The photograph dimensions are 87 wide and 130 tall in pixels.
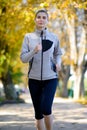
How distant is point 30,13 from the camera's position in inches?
611

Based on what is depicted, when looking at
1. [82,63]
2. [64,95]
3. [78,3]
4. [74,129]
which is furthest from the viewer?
[64,95]

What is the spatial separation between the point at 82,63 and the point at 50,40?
24.2 m

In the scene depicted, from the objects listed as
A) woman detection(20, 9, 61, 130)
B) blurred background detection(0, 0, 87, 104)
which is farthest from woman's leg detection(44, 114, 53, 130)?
blurred background detection(0, 0, 87, 104)

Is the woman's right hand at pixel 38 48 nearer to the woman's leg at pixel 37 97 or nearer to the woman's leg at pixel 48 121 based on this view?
the woman's leg at pixel 37 97

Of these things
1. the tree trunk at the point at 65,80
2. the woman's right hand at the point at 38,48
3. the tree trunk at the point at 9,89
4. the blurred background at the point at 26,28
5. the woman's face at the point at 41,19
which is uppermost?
the woman's face at the point at 41,19

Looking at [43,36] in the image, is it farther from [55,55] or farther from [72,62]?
[72,62]

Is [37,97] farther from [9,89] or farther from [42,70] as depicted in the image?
[9,89]

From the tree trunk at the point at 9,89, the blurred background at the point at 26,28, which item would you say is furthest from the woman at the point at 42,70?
the tree trunk at the point at 9,89

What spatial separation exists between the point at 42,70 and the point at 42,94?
14.1 inches

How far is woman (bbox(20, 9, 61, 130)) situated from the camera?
6602mm

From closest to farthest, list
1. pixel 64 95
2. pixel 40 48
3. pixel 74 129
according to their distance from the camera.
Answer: pixel 40 48 < pixel 74 129 < pixel 64 95

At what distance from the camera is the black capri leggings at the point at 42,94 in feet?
21.6

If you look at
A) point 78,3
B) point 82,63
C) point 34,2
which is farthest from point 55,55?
point 82,63

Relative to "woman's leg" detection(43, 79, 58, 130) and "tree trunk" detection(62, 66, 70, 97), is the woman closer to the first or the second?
"woman's leg" detection(43, 79, 58, 130)
